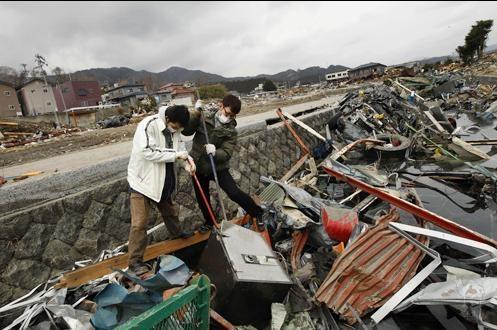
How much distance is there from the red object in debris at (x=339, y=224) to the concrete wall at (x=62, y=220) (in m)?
2.30

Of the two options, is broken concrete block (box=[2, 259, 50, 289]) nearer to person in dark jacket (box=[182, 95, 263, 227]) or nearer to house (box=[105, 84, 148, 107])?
person in dark jacket (box=[182, 95, 263, 227])

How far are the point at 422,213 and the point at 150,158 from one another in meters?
3.21

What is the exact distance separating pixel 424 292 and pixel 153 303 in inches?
89.8

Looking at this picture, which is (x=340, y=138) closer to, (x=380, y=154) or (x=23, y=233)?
(x=380, y=154)

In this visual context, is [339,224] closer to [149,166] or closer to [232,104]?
[232,104]

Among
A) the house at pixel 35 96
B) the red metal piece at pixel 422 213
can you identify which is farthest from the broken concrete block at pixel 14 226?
the house at pixel 35 96

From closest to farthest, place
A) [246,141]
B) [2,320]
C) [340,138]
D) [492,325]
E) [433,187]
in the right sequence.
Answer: [492,325]
[2,320]
[433,187]
[246,141]
[340,138]

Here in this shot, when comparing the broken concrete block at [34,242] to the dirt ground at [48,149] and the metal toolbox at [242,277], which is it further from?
the dirt ground at [48,149]

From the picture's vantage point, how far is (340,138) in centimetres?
862

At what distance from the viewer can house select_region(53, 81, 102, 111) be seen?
5356 centimetres

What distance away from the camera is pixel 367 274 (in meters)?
3.10

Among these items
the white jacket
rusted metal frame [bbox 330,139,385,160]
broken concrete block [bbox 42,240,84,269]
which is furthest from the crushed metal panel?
rusted metal frame [bbox 330,139,385,160]

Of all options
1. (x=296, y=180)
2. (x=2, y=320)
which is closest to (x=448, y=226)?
(x=296, y=180)

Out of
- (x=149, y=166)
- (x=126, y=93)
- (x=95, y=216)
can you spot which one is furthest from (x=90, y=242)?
(x=126, y=93)
